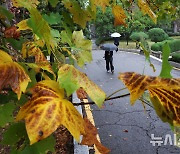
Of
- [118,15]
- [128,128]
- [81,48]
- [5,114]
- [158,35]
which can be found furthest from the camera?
[158,35]

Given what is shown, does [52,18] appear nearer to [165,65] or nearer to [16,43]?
[16,43]

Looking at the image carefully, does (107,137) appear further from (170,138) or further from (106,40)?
(106,40)

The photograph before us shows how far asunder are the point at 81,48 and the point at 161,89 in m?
0.75

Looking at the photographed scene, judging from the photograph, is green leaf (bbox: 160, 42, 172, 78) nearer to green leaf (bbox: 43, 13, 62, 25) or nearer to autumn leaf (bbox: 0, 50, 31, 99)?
autumn leaf (bbox: 0, 50, 31, 99)

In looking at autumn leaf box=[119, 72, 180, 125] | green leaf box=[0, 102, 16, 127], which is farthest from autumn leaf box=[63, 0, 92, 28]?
autumn leaf box=[119, 72, 180, 125]

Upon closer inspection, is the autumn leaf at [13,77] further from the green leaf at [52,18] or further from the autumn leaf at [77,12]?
the autumn leaf at [77,12]

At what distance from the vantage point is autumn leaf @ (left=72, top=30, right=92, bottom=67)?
134cm

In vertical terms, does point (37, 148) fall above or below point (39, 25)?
below

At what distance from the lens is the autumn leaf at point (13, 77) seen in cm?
70

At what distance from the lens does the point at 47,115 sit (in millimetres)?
628

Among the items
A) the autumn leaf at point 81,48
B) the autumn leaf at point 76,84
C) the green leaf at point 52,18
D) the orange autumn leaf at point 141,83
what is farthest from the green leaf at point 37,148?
the green leaf at point 52,18

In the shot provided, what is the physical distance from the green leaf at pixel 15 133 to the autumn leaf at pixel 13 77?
0.69ft

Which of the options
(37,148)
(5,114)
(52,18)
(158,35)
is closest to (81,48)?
(52,18)

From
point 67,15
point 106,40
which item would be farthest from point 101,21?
point 67,15
